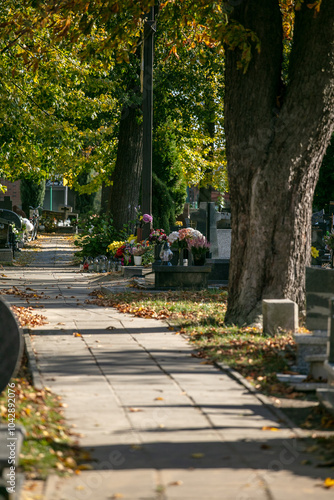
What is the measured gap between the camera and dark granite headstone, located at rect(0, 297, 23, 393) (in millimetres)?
5727

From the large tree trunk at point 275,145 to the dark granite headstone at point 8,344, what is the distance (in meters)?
5.15

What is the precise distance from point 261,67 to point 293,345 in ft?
12.9

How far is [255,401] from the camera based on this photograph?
6.70m

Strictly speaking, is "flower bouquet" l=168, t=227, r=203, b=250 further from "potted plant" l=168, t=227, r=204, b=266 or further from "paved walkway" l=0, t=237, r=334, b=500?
"paved walkway" l=0, t=237, r=334, b=500

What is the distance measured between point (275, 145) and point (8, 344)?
5.54m

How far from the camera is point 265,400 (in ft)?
21.9

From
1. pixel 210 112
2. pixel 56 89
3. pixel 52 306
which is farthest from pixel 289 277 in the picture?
pixel 210 112

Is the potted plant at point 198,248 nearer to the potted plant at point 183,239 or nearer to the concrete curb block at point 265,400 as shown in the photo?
the potted plant at point 183,239

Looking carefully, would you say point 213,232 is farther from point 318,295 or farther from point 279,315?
point 318,295

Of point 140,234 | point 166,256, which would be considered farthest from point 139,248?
point 166,256

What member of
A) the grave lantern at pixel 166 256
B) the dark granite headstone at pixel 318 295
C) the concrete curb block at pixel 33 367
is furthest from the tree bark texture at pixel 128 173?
the dark granite headstone at pixel 318 295

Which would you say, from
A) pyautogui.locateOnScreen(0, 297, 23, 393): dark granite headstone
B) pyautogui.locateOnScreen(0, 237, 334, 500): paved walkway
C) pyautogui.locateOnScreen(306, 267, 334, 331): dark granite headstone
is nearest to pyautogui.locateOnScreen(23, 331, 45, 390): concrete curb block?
pyautogui.locateOnScreen(0, 237, 334, 500): paved walkway

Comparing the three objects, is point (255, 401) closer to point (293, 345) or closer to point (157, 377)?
point (157, 377)

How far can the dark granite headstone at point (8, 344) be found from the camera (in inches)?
225
